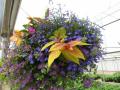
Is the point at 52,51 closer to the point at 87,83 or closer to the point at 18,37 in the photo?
the point at 87,83

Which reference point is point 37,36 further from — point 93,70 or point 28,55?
point 93,70

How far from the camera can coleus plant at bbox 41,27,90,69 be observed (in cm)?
103

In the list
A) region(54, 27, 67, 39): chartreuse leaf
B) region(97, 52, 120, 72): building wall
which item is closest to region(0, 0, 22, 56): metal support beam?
region(54, 27, 67, 39): chartreuse leaf

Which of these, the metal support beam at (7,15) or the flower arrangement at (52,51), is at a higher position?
the metal support beam at (7,15)

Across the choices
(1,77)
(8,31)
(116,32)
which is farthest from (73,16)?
(116,32)

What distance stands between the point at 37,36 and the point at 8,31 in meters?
1.71

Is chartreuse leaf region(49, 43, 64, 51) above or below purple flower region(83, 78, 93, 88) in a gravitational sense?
above

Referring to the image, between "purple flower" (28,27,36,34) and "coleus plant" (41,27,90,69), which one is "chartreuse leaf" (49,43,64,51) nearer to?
"coleus plant" (41,27,90,69)

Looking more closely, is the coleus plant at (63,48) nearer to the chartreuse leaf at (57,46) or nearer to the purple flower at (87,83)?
the chartreuse leaf at (57,46)

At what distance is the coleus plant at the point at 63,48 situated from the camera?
103 centimetres

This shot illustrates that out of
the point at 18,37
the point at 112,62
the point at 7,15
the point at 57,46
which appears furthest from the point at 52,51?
the point at 112,62

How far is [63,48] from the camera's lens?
105 centimetres

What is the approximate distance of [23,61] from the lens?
4.19 feet

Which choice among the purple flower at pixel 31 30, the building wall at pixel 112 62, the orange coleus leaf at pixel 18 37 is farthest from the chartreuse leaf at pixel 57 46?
the building wall at pixel 112 62
